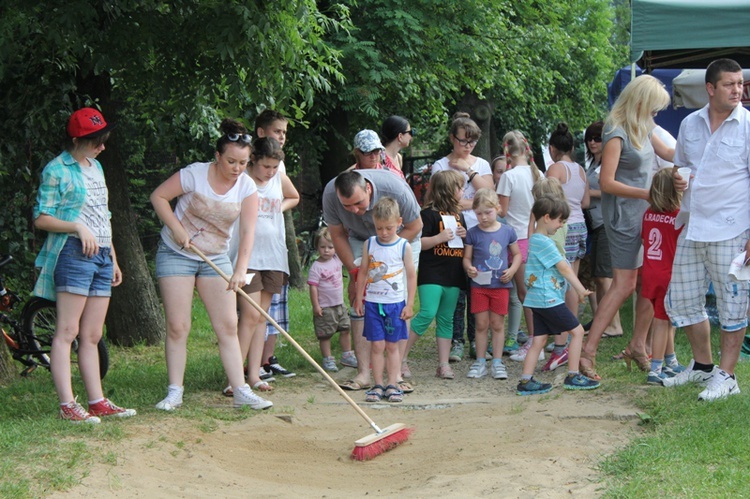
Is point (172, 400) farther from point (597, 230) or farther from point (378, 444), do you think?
point (597, 230)

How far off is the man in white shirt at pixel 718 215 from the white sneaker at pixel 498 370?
1.76m

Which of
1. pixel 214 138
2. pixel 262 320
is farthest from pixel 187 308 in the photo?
pixel 214 138

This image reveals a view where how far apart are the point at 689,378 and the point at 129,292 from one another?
5.74 m

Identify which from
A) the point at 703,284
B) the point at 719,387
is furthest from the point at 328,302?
the point at 719,387

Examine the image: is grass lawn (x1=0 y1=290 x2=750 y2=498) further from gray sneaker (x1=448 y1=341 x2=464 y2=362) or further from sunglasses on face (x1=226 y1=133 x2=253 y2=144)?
sunglasses on face (x1=226 y1=133 x2=253 y2=144)

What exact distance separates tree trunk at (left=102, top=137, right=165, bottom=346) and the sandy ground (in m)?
3.07

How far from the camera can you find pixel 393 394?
279 inches

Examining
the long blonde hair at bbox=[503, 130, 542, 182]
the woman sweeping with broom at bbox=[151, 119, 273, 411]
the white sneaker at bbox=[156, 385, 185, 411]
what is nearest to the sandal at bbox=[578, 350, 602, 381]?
the long blonde hair at bbox=[503, 130, 542, 182]

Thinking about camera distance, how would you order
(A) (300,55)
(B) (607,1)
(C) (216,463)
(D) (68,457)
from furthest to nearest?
(B) (607,1), (A) (300,55), (C) (216,463), (D) (68,457)

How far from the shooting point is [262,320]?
7250mm

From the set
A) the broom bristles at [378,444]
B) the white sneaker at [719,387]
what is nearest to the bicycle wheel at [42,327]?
the broom bristles at [378,444]

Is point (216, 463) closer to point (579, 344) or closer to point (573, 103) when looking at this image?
point (579, 344)

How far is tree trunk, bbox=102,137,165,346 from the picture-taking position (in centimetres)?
966

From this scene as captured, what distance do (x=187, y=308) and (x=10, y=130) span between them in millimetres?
3676
